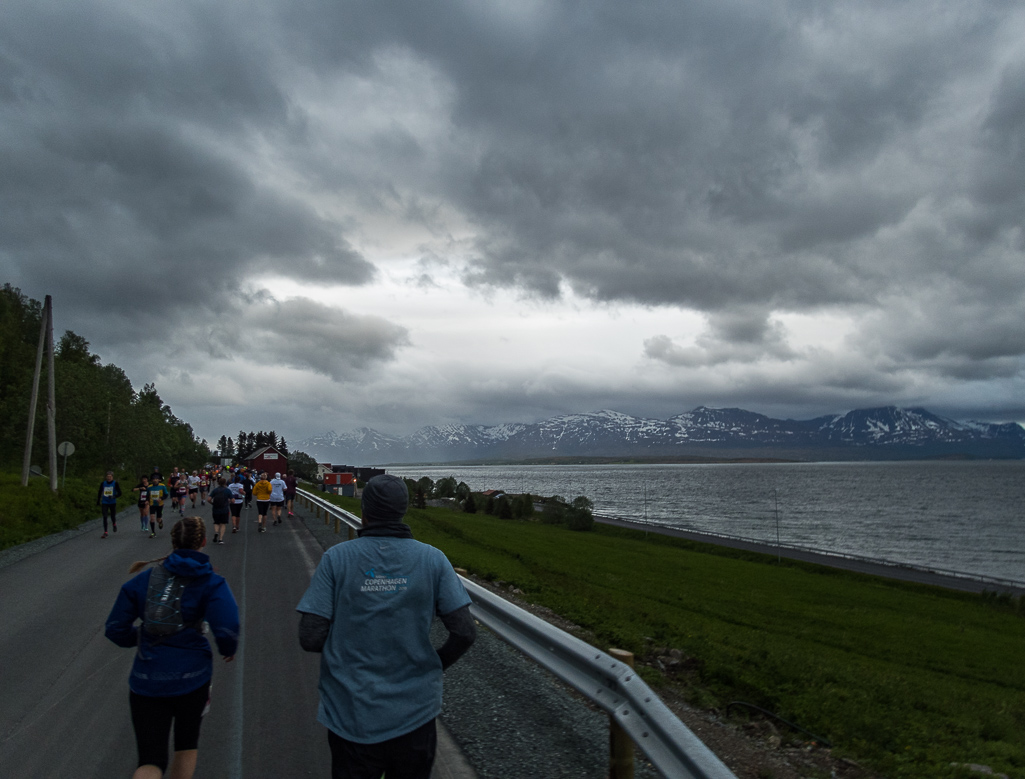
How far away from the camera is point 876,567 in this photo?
48781mm

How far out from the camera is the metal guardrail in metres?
2.99

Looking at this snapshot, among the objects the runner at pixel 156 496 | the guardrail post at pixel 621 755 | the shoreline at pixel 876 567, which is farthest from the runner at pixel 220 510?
the shoreline at pixel 876 567

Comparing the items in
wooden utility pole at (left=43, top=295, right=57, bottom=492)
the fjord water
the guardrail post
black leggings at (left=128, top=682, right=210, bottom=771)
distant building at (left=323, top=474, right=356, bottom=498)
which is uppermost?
wooden utility pole at (left=43, top=295, right=57, bottom=492)

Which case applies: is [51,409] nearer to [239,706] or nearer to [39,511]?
[39,511]

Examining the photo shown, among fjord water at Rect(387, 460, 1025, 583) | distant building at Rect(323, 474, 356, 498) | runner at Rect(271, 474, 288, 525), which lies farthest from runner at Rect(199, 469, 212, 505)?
fjord water at Rect(387, 460, 1025, 583)

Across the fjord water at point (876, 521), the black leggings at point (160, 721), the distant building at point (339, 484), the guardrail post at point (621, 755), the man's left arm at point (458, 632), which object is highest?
the man's left arm at point (458, 632)

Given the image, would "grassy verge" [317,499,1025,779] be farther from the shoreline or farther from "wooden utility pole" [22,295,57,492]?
"wooden utility pole" [22,295,57,492]

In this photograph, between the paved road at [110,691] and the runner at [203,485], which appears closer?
the paved road at [110,691]

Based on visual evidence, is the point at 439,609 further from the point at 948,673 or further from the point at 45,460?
the point at 45,460

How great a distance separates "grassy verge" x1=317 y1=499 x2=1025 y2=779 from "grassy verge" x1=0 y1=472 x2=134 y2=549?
11.0 m

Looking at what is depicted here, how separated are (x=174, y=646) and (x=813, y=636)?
24017 millimetres

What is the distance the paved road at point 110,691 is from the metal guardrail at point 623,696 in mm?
1004

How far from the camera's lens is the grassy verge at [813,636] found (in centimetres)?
752

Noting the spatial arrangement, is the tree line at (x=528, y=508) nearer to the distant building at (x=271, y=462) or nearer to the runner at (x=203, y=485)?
the distant building at (x=271, y=462)
